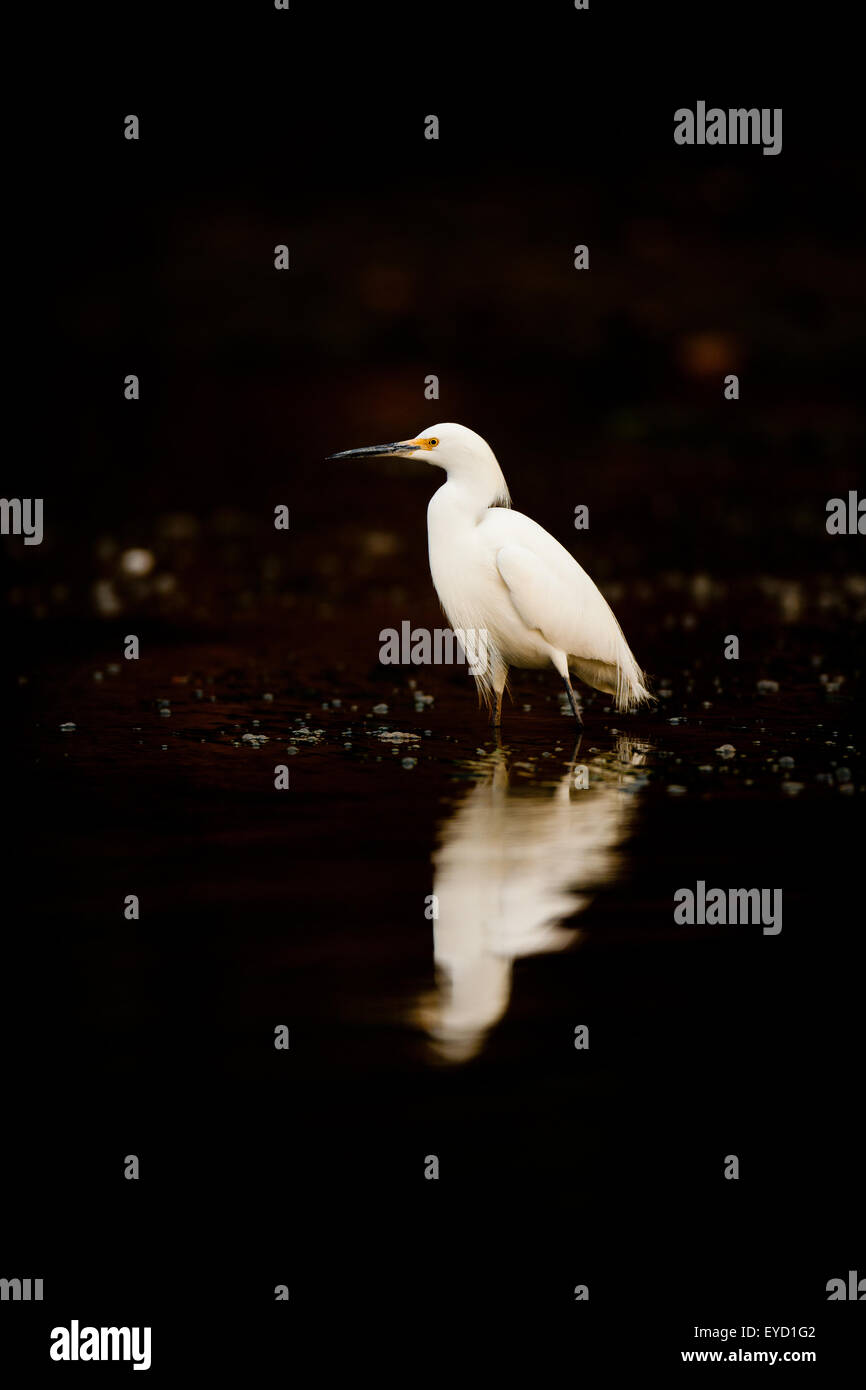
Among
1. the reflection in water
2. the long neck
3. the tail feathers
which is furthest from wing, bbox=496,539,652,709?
the reflection in water

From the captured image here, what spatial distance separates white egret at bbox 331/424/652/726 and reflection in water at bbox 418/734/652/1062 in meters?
0.73

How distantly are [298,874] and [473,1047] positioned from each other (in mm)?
1822

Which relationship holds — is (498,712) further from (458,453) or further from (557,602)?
(458,453)

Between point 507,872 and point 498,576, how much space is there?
2977 millimetres

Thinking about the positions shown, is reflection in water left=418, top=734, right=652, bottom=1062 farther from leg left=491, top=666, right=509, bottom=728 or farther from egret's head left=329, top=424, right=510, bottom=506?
egret's head left=329, top=424, right=510, bottom=506

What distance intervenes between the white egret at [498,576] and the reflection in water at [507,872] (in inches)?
28.9

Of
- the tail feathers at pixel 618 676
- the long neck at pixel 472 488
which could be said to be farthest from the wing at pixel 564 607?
the long neck at pixel 472 488

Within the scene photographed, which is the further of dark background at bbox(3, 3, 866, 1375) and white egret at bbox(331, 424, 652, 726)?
white egret at bbox(331, 424, 652, 726)

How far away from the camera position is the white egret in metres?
9.07

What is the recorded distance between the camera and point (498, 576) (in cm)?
916

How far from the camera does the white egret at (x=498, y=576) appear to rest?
357 inches

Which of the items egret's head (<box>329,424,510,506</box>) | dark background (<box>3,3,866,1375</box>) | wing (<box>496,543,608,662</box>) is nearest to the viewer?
dark background (<box>3,3,866,1375</box>)
